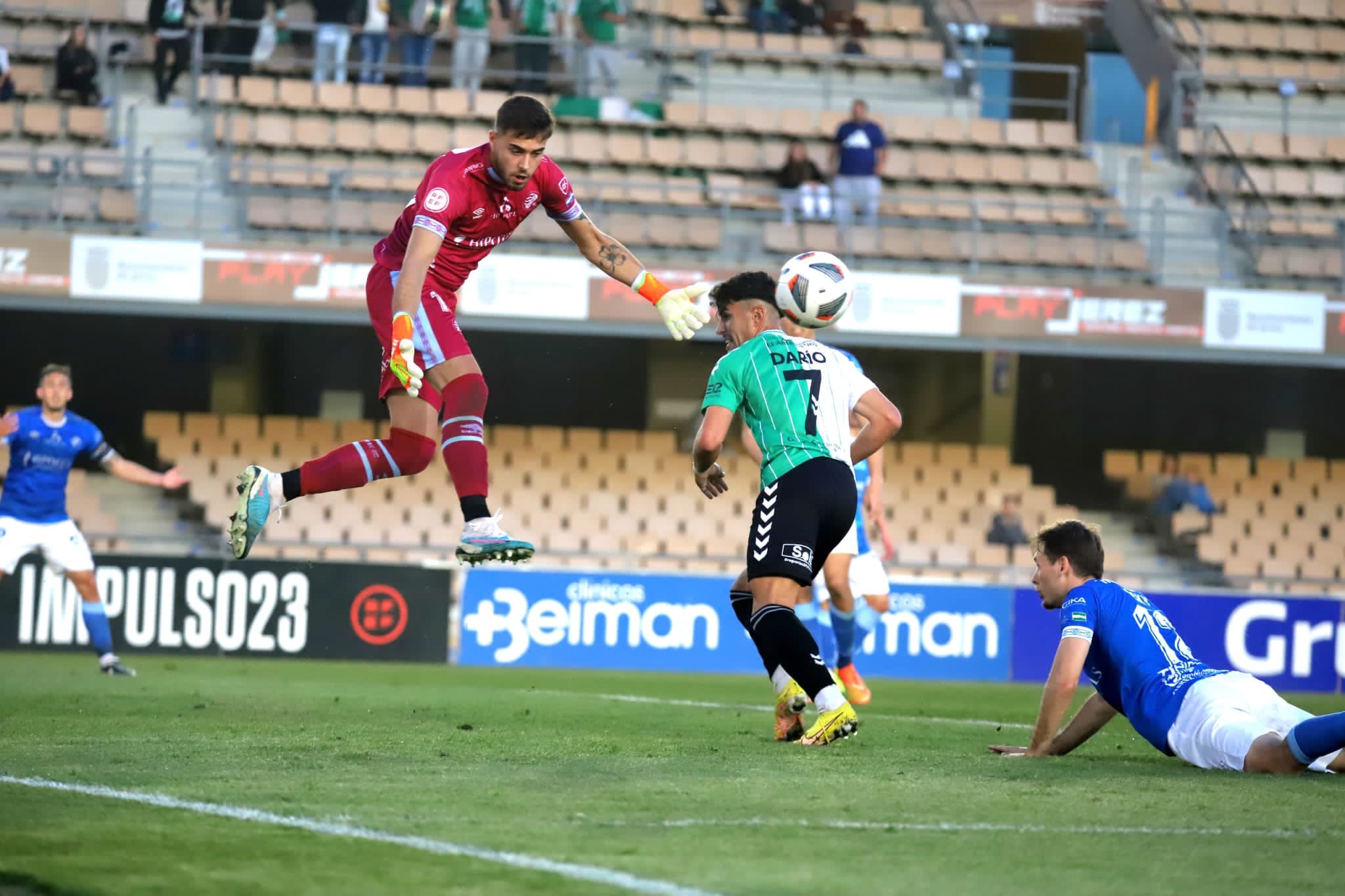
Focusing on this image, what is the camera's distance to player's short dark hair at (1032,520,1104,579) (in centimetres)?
637

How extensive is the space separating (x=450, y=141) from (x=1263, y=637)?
34.1 ft

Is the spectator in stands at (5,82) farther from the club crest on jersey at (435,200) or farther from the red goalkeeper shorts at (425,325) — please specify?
the club crest on jersey at (435,200)

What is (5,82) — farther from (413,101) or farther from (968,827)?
(968,827)

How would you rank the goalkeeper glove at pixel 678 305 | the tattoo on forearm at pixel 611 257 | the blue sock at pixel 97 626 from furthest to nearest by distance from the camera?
the blue sock at pixel 97 626
the tattoo on forearm at pixel 611 257
the goalkeeper glove at pixel 678 305

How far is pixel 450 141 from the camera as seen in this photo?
64.8 feet

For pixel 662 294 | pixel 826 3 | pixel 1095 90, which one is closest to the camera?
pixel 662 294

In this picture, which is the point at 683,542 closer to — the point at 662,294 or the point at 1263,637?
the point at 1263,637

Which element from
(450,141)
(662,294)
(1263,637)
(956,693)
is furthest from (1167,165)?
(662,294)

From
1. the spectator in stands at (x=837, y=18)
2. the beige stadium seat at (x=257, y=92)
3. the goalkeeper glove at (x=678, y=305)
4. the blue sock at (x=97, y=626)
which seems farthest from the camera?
the spectator in stands at (x=837, y=18)

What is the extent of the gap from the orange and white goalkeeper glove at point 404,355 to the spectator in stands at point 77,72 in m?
14.3

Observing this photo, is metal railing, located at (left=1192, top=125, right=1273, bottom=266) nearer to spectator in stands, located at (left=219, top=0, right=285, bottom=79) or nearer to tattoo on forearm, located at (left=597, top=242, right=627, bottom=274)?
spectator in stands, located at (left=219, top=0, right=285, bottom=79)

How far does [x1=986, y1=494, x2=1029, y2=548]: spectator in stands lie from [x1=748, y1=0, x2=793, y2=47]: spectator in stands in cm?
700

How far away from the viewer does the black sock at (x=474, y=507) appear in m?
6.88

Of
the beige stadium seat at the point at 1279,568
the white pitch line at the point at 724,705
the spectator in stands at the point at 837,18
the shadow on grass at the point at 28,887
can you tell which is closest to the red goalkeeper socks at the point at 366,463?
the white pitch line at the point at 724,705
